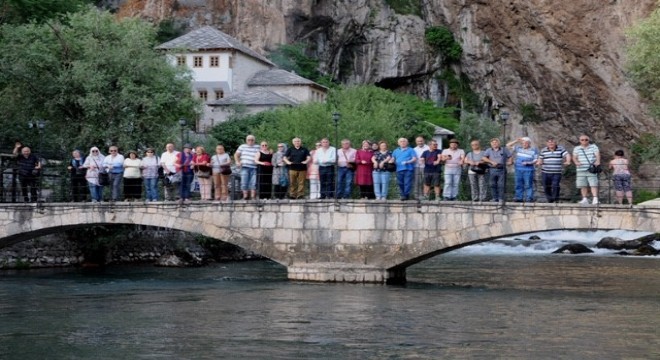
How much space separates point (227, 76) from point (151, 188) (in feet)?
129

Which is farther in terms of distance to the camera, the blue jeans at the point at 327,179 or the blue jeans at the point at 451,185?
the blue jeans at the point at 327,179

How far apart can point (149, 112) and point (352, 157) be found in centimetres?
1201

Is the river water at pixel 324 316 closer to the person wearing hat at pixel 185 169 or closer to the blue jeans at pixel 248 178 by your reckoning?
the person wearing hat at pixel 185 169

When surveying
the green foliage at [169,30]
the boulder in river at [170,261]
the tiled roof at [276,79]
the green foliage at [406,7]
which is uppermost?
the green foliage at [406,7]

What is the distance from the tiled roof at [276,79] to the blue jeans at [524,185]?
41.0 metres

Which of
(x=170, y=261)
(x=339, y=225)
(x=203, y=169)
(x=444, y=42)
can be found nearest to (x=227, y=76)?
(x=444, y=42)

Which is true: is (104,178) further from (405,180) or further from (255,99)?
(255,99)

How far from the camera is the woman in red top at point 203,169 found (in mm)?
29172

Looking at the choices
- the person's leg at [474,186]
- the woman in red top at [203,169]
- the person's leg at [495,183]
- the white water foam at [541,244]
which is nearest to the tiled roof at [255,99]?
the white water foam at [541,244]

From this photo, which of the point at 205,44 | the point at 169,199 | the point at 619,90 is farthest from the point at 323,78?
the point at 169,199

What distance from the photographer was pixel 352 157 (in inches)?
1109

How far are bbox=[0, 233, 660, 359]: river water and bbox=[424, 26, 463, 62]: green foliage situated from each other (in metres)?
40.7

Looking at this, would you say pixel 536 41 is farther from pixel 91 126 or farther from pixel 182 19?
pixel 91 126

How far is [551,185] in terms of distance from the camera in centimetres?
2672
